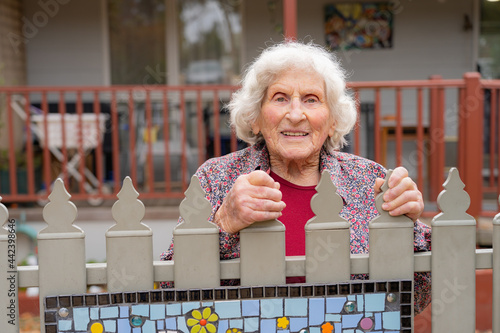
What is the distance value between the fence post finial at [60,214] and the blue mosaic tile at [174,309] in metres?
0.30

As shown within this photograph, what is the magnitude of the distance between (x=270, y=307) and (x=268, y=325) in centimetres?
5

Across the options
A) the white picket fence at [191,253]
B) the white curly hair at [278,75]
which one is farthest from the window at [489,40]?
the white picket fence at [191,253]

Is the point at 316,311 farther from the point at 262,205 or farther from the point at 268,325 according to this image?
the point at 262,205

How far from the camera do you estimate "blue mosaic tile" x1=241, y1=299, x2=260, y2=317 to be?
1.54 metres

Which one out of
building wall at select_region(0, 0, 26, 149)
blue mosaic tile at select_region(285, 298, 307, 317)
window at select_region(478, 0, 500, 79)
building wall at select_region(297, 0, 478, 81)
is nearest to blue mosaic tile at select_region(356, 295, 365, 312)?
blue mosaic tile at select_region(285, 298, 307, 317)

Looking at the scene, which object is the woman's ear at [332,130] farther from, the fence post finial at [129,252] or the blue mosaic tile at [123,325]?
the blue mosaic tile at [123,325]

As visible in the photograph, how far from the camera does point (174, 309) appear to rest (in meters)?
1.52

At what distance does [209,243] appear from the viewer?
1.53 metres

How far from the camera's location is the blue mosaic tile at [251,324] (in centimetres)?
154

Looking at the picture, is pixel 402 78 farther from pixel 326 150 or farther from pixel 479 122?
pixel 326 150

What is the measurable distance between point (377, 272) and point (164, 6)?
667 cm

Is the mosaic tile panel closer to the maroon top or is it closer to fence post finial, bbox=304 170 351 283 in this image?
fence post finial, bbox=304 170 351 283

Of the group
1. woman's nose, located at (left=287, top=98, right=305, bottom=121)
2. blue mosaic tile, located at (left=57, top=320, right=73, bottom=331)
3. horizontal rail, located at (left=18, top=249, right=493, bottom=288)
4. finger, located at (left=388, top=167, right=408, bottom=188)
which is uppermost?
woman's nose, located at (left=287, top=98, right=305, bottom=121)

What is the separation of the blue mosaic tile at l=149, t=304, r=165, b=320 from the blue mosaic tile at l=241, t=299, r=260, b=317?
0.66ft
